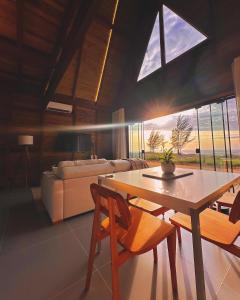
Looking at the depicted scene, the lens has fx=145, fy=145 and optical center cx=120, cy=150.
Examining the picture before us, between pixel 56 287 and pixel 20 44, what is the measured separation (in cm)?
514

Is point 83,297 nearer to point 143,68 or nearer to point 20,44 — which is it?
point 20,44

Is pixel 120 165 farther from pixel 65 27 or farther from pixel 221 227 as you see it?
pixel 65 27

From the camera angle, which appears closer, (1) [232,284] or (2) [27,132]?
(1) [232,284]

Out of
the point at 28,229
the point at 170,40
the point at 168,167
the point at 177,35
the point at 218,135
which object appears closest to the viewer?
the point at 168,167

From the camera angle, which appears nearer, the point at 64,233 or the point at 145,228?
the point at 145,228

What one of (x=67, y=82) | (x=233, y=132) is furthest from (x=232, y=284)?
(x=67, y=82)

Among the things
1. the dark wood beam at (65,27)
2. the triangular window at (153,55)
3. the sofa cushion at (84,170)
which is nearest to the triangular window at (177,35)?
the triangular window at (153,55)

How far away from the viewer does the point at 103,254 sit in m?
1.45

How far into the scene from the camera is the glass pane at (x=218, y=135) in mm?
3588

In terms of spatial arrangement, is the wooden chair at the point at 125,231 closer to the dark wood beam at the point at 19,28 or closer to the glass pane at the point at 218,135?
the glass pane at the point at 218,135

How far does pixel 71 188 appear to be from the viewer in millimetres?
2100

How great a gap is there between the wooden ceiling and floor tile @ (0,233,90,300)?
306cm

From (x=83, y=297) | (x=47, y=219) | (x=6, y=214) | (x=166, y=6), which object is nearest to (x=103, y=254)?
(x=83, y=297)

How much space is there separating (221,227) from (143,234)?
0.59m
